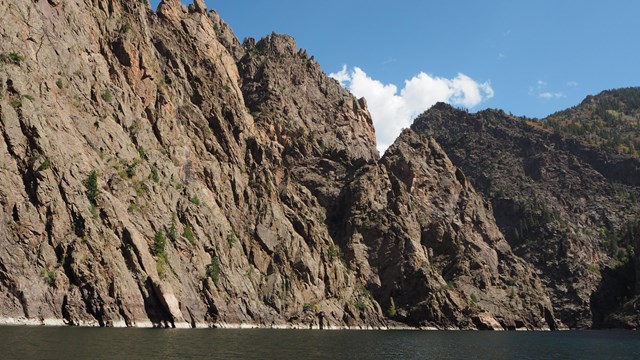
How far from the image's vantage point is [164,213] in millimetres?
130375

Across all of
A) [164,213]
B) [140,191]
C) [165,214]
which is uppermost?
[140,191]

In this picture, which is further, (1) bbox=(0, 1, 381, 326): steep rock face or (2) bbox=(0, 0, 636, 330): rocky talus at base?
(2) bbox=(0, 0, 636, 330): rocky talus at base

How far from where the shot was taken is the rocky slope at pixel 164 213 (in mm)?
97812

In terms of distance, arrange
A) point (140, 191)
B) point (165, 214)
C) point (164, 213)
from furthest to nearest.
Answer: point (165, 214) → point (164, 213) → point (140, 191)

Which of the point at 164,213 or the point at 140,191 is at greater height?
the point at 140,191

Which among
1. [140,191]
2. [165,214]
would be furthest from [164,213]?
[140,191]

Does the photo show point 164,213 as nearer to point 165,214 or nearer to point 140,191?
point 165,214

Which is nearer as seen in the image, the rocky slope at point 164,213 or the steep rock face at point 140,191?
the steep rock face at point 140,191

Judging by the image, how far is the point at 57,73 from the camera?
12538cm

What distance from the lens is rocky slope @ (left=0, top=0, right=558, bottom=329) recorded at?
321 feet

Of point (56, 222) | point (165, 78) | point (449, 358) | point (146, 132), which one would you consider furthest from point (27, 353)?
point (165, 78)

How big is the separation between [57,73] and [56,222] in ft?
136

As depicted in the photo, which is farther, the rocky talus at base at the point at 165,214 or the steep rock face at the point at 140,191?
the rocky talus at base at the point at 165,214

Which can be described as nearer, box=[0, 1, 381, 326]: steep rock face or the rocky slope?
box=[0, 1, 381, 326]: steep rock face
